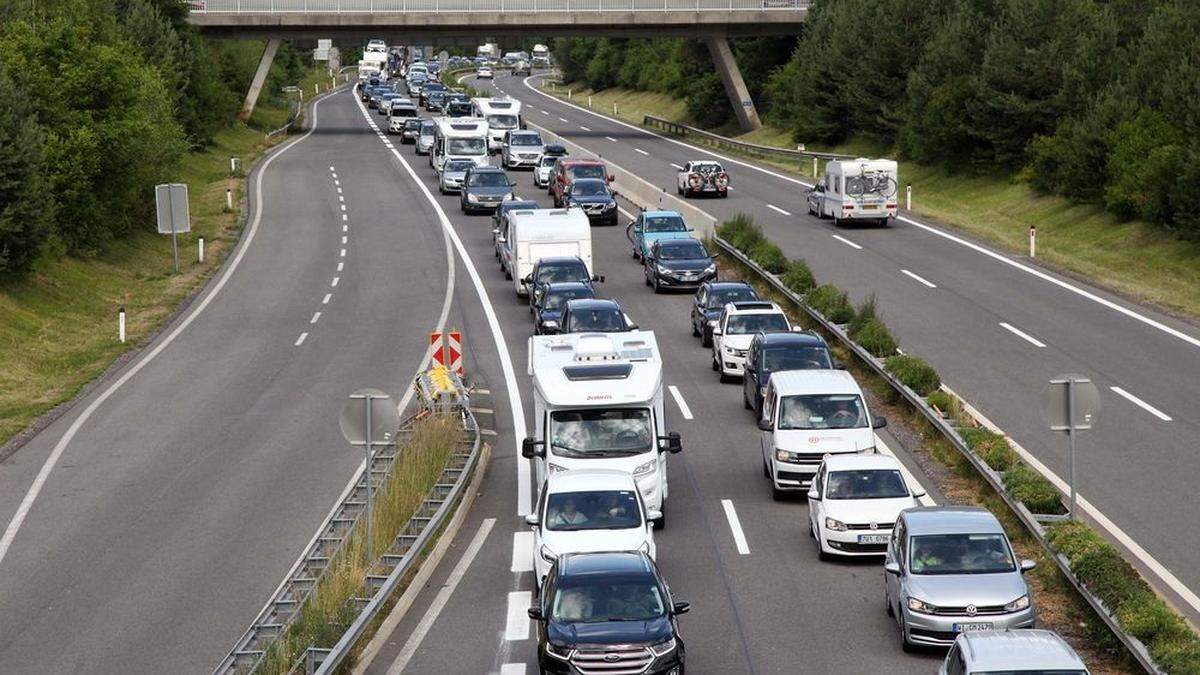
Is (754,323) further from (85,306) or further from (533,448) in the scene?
(85,306)

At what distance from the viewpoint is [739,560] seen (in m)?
22.8

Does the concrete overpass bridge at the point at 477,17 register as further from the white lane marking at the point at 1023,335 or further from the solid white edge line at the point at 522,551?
the solid white edge line at the point at 522,551

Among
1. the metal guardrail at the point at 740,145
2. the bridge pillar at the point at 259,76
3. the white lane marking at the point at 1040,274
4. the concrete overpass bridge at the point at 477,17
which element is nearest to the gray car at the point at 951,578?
the white lane marking at the point at 1040,274

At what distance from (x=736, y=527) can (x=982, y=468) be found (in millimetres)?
4036

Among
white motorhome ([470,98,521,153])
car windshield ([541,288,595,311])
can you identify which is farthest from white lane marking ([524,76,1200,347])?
white motorhome ([470,98,521,153])

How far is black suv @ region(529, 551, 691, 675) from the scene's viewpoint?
1695cm

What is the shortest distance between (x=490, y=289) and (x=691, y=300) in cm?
635

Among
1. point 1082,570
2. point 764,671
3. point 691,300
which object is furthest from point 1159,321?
point 764,671

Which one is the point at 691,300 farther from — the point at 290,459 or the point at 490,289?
the point at 290,459

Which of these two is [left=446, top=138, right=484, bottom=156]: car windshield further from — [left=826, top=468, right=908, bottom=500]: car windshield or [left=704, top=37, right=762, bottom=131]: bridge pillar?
[left=826, top=468, right=908, bottom=500]: car windshield

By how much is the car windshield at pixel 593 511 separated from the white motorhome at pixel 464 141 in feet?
166

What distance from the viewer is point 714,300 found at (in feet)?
127

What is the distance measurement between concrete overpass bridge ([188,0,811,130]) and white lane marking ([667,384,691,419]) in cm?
5856

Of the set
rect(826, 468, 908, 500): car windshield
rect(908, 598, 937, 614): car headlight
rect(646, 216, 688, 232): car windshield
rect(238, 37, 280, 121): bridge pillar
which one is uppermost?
rect(238, 37, 280, 121): bridge pillar
